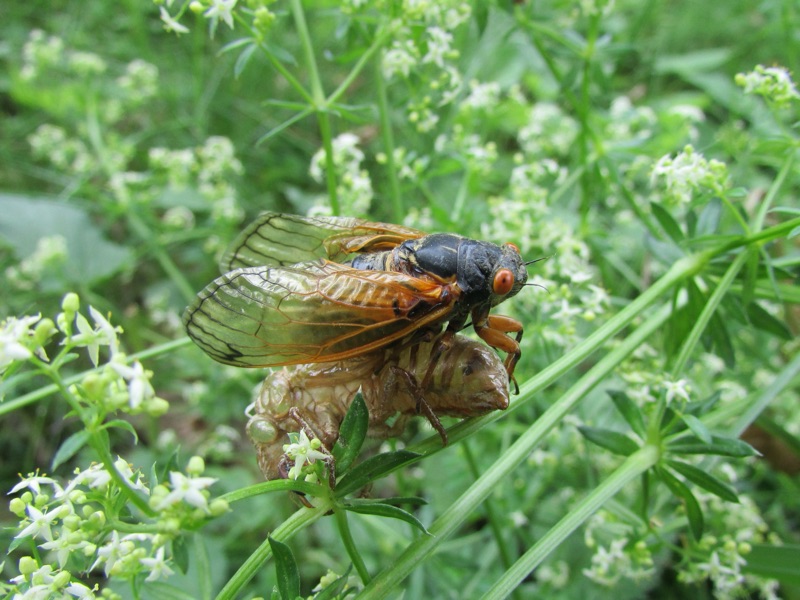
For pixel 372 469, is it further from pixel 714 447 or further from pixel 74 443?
pixel 714 447

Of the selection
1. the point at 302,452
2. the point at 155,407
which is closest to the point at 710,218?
the point at 302,452

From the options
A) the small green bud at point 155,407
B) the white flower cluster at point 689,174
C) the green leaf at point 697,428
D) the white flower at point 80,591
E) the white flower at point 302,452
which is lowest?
the white flower at point 80,591

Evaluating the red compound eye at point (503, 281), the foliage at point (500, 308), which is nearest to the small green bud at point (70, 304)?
the foliage at point (500, 308)

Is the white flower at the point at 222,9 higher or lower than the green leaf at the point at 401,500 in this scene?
higher

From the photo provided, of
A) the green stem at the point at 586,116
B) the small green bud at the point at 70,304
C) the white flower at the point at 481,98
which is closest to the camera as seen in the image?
the small green bud at the point at 70,304

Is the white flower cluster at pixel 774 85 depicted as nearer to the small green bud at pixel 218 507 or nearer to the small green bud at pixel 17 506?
the small green bud at pixel 218 507

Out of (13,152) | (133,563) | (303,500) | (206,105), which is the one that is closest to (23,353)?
(133,563)

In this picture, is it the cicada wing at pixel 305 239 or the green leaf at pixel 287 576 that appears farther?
the cicada wing at pixel 305 239
